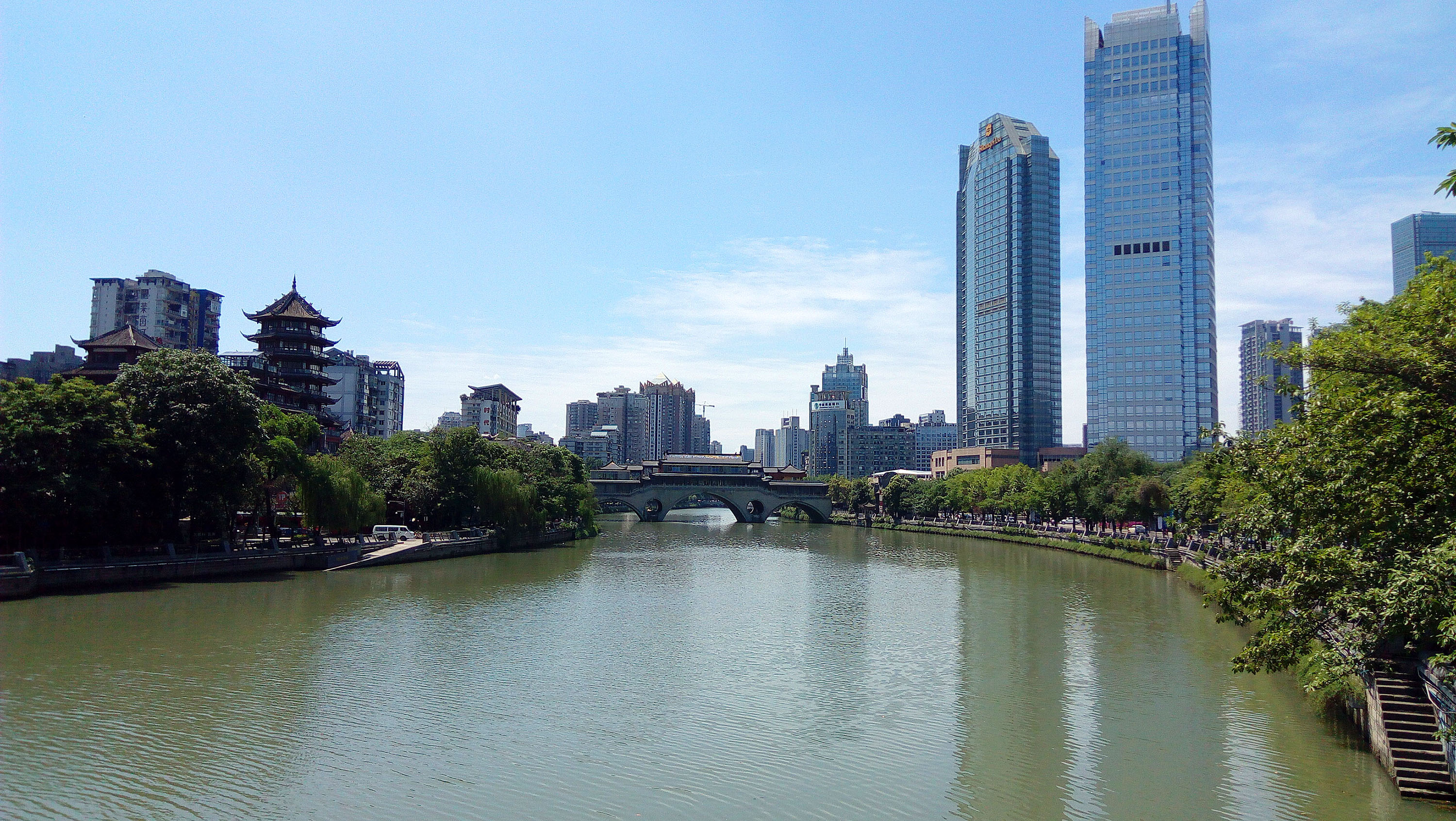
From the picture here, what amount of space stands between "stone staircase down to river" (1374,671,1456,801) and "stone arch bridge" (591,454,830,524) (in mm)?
78190

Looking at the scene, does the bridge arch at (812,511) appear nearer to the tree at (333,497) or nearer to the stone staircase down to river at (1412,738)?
the tree at (333,497)

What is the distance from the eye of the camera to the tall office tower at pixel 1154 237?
104 meters

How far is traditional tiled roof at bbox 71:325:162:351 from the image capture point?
4644cm

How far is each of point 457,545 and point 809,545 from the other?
25140 mm

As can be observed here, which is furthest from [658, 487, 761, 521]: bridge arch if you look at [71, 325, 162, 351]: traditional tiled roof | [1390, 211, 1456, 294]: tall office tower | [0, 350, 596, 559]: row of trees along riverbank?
[1390, 211, 1456, 294]: tall office tower

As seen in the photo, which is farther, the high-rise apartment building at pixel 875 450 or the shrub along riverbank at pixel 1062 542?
the high-rise apartment building at pixel 875 450

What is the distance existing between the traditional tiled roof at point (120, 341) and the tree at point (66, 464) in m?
17.5

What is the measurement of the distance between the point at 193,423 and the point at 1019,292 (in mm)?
113254

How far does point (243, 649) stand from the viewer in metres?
21.3

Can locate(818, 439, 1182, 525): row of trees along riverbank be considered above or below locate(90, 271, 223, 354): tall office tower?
below

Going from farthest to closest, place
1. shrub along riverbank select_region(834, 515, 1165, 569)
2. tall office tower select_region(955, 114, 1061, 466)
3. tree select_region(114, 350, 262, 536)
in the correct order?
tall office tower select_region(955, 114, 1061, 466)
shrub along riverbank select_region(834, 515, 1165, 569)
tree select_region(114, 350, 262, 536)

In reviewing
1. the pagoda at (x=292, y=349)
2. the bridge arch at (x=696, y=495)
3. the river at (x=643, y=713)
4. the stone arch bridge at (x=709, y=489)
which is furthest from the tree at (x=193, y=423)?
the bridge arch at (x=696, y=495)

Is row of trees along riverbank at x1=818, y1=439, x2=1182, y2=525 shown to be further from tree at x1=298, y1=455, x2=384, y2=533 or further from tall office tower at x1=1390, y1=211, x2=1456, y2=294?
tall office tower at x1=1390, y1=211, x2=1456, y2=294

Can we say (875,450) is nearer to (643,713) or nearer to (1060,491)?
(1060,491)
